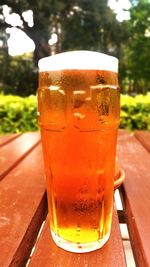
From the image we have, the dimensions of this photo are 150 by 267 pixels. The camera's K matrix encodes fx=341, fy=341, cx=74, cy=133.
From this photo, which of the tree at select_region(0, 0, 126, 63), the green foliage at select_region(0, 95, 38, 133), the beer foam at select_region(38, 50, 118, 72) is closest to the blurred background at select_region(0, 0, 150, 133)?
the tree at select_region(0, 0, 126, 63)

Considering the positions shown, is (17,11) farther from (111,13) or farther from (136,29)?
(136,29)

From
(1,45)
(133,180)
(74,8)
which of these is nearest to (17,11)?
(74,8)

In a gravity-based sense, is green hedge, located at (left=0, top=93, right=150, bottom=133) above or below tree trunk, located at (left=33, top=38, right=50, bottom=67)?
below

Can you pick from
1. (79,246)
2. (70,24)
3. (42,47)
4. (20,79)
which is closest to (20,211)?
(79,246)

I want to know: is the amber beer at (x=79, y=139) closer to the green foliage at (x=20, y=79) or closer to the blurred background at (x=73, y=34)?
the blurred background at (x=73, y=34)

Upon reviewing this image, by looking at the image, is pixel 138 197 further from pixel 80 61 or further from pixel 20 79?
pixel 20 79

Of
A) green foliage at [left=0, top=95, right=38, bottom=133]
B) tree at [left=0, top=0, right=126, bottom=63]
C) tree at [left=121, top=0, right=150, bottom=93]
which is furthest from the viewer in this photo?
tree at [left=121, top=0, right=150, bottom=93]

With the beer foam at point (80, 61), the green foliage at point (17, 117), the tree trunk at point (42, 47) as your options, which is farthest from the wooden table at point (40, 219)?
the tree trunk at point (42, 47)

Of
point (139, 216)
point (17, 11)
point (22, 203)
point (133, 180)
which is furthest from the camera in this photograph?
point (17, 11)

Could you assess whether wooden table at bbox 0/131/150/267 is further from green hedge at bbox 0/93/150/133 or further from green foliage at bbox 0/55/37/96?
green foliage at bbox 0/55/37/96
